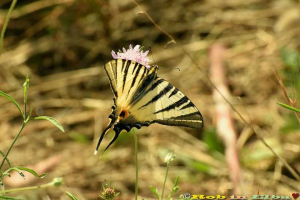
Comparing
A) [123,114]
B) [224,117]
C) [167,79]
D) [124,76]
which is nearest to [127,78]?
[124,76]

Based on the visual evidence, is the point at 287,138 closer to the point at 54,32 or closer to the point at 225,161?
the point at 225,161

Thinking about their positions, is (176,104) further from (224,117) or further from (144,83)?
(224,117)

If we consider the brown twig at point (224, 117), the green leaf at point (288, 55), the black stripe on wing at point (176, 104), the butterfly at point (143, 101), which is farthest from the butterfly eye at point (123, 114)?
the green leaf at point (288, 55)

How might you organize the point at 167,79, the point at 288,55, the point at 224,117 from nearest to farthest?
the point at 224,117 < the point at 288,55 < the point at 167,79

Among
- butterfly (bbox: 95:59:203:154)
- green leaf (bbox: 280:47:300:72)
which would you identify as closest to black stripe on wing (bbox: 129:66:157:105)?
butterfly (bbox: 95:59:203:154)

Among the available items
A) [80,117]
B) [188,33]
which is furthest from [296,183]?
[188,33]

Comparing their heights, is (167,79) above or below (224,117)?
above
